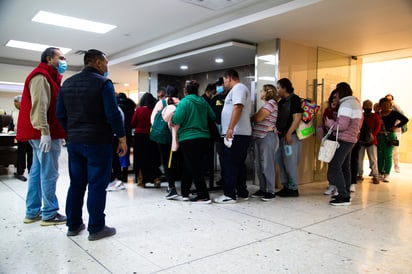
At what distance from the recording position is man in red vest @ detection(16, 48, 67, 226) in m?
2.87

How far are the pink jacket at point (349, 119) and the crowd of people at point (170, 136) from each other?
1cm

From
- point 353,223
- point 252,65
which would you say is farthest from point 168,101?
point 252,65

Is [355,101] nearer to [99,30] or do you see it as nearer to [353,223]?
[353,223]

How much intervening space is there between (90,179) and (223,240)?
3.97ft

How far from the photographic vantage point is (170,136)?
430cm

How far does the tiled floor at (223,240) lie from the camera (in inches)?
88.7

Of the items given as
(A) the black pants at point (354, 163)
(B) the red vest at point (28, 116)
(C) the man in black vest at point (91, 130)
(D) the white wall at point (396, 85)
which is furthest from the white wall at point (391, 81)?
(B) the red vest at point (28, 116)

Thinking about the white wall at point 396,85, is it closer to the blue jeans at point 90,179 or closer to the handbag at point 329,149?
the handbag at point 329,149

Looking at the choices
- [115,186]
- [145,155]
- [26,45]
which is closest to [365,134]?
[145,155]

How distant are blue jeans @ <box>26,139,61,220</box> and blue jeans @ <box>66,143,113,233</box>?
394 millimetres

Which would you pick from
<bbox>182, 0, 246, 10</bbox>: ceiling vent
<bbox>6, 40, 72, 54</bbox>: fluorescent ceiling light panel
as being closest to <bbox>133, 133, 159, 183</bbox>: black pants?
<bbox>182, 0, 246, 10</bbox>: ceiling vent

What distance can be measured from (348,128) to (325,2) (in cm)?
144

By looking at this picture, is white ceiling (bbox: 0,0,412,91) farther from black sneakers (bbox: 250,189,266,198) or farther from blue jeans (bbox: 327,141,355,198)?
black sneakers (bbox: 250,189,266,198)

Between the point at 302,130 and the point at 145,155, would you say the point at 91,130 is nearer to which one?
the point at 145,155
